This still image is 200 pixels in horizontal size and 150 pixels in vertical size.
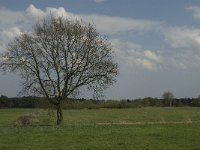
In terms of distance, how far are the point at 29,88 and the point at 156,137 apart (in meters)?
19.8

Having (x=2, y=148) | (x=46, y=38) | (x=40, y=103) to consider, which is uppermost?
(x=46, y=38)

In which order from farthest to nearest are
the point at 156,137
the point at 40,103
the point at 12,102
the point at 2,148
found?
the point at 12,102 < the point at 40,103 < the point at 156,137 < the point at 2,148

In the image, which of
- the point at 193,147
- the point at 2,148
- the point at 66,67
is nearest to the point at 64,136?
the point at 2,148

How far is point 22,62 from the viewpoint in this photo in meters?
41.0

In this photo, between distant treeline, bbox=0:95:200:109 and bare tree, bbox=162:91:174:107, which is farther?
bare tree, bbox=162:91:174:107

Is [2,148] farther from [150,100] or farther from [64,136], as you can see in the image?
[150,100]

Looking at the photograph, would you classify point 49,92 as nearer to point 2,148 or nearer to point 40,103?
point 40,103

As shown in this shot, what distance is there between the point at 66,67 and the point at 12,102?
303 feet

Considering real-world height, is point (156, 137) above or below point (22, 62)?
below

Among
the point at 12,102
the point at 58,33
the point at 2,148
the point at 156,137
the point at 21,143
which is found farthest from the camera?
the point at 12,102

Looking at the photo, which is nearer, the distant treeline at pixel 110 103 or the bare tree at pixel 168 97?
the distant treeline at pixel 110 103

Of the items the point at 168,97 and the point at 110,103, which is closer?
the point at 110,103

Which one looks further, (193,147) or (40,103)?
(40,103)

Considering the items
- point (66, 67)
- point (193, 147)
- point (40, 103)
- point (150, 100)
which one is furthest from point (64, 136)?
point (150, 100)
